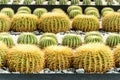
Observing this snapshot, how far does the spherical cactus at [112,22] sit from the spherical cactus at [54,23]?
992 millimetres

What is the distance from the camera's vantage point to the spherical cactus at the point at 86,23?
11.9 m

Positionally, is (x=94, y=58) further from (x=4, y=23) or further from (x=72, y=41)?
(x=4, y=23)

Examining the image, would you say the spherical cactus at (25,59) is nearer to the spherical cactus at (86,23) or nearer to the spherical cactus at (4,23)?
the spherical cactus at (4,23)

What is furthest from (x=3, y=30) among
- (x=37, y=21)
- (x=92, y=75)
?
(x=92, y=75)

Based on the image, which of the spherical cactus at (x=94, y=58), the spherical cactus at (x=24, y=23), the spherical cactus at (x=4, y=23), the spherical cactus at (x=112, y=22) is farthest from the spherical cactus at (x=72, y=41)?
the spherical cactus at (x=4, y=23)

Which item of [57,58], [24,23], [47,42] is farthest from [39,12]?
[57,58]

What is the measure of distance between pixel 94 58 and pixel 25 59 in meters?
1.14

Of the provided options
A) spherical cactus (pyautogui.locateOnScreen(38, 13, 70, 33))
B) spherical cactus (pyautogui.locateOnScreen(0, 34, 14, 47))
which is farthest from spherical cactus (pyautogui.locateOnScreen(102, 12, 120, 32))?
spherical cactus (pyautogui.locateOnScreen(0, 34, 14, 47))

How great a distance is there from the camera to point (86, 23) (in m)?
11.9

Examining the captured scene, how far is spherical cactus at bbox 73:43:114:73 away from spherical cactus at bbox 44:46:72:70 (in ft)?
0.74

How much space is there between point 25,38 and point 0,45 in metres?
1.51

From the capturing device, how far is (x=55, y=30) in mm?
11797

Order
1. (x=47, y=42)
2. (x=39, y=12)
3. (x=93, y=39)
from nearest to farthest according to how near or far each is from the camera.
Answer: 1. (x=47, y=42)
2. (x=93, y=39)
3. (x=39, y=12)

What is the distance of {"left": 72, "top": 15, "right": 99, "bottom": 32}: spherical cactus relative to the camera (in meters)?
11.9
